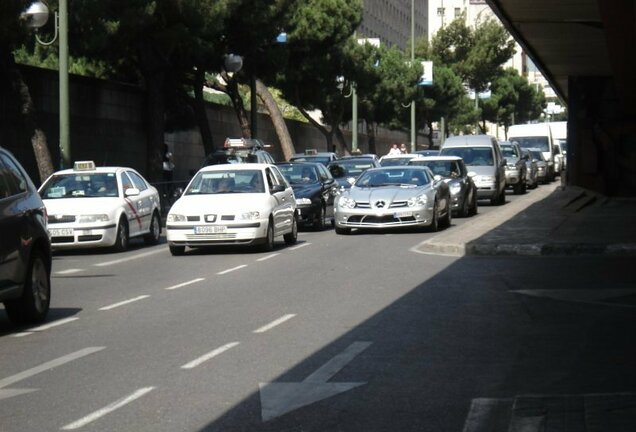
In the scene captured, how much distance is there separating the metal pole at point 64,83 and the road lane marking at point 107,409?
2113 centimetres

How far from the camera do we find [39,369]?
1023 cm

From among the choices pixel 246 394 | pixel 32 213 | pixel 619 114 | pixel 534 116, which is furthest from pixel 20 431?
pixel 534 116

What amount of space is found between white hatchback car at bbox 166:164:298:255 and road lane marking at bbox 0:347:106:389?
11.1 m

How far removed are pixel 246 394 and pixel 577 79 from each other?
36.4 meters

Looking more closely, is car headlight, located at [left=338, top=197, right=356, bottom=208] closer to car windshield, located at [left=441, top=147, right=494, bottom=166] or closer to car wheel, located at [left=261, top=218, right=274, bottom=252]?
car wheel, located at [left=261, top=218, right=274, bottom=252]

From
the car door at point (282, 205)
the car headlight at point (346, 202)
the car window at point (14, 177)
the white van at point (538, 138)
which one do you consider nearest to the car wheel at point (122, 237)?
the car door at point (282, 205)

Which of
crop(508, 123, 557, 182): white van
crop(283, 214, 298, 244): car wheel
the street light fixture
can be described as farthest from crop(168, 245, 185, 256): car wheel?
A: crop(508, 123, 557, 182): white van

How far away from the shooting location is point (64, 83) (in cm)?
2983

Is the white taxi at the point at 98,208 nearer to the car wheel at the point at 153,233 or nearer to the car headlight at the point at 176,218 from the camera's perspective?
the car wheel at the point at 153,233

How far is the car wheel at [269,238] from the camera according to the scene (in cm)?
2292

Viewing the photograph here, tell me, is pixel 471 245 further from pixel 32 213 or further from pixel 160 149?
pixel 160 149

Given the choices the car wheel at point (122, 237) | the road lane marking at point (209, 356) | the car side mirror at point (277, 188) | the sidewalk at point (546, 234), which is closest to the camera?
the road lane marking at point (209, 356)

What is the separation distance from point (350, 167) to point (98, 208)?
14.8 metres

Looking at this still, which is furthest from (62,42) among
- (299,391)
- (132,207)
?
(299,391)
